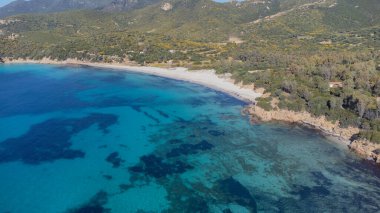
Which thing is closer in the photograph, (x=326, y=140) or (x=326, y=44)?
(x=326, y=140)

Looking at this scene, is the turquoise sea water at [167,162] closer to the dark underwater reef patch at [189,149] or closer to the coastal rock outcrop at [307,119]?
the dark underwater reef patch at [189,149]

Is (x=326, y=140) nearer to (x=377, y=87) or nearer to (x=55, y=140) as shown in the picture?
(x=377, y=87)

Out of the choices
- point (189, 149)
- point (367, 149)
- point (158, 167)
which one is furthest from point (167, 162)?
point (367, 149)

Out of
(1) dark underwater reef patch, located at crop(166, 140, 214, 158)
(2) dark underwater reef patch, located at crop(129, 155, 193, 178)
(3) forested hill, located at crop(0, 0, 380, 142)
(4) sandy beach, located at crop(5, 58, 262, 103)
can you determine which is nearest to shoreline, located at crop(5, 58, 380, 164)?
(4) sandy beach, located at crop(5, 58, 262, 103)

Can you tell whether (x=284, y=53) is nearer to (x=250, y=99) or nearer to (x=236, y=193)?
(x=250, y=99)

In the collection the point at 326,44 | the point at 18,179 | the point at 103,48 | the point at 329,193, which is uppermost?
the point at 326,44

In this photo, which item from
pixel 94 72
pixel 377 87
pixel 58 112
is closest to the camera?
pixel 377 87

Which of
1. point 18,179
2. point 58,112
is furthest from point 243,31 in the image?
point 18,179

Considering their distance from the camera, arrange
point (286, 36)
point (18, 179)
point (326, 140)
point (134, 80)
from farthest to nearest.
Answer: point (286, 36)
point (134, 80)
point (326, 140)
point (18, 179)
